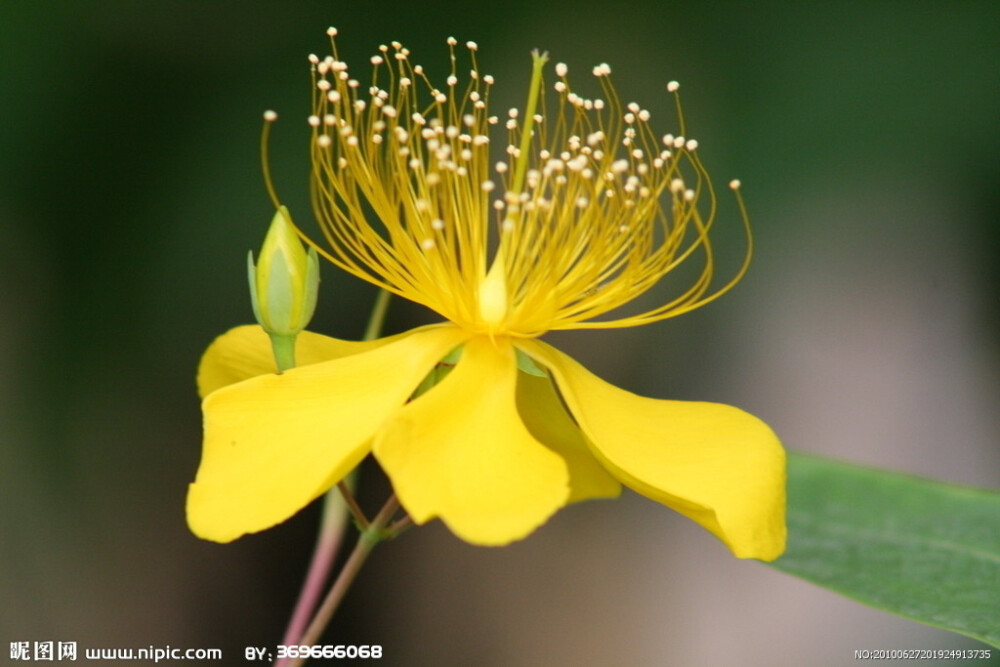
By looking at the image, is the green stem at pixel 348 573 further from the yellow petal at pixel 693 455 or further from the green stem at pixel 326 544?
the yellow petal at pixel 693 455

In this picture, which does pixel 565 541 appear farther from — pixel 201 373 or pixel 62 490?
pixel 201 373

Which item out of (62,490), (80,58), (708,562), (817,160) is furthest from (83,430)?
(817,160)

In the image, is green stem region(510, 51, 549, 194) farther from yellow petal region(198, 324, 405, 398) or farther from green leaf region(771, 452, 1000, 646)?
green leaf region(771, 452, 1000, 646)

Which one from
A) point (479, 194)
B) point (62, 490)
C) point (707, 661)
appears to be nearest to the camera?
point (479, 194)

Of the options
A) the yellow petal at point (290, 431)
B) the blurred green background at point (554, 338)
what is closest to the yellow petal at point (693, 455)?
the yellow petal at point (290, 431)

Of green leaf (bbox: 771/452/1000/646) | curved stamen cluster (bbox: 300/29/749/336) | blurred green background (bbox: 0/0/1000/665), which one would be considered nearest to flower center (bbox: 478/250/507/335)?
curved stamen cluster (bbox: 300/29/749/336)

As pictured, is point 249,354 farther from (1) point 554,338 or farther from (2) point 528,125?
(1) point 554,338
